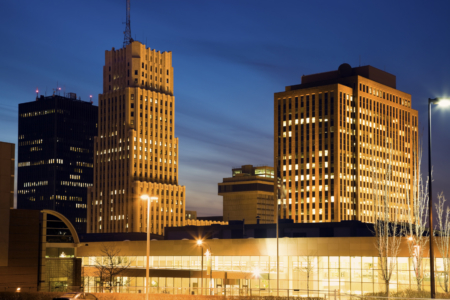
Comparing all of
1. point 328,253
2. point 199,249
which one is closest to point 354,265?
point 328,253

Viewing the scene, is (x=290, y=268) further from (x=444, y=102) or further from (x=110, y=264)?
(x=444, y=102)

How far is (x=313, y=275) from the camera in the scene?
9256 centimetres

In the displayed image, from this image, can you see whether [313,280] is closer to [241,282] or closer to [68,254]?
[241,282]

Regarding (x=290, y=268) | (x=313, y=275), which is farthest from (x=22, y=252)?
(x=313, y=275)

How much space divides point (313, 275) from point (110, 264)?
35.8 m

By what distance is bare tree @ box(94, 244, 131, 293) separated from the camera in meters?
92.8

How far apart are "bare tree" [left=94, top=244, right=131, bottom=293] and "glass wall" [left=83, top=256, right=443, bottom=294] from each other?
2005 millimetres

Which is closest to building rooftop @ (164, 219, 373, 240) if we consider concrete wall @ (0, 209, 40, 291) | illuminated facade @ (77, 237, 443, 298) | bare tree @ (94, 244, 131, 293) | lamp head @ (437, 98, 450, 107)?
bare tree @ (94, 244, 131, 293)

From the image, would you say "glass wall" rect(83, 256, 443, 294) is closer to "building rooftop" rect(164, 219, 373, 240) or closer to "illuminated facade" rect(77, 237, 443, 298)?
"illuminated facade" rect(77, 237, 443, 298)

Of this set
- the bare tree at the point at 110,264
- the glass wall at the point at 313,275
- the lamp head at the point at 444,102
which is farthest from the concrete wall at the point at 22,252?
the lamp head at the point at 444,102

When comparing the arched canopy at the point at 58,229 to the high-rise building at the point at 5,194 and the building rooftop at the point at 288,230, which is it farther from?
A: the building rooftop at the point at 288,230

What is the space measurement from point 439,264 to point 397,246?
587 cm

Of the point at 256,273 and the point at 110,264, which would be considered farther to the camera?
the point at 110,264

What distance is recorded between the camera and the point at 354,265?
296ft
